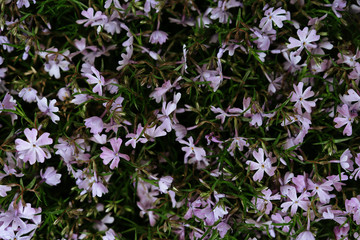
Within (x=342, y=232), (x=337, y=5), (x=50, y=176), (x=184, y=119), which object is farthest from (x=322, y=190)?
(x=50, y=176)

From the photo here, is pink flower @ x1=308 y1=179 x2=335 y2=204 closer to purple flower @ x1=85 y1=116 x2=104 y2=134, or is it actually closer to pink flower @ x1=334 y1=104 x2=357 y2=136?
pink flower @ x1=334 y1=104 x2=357 y2=136

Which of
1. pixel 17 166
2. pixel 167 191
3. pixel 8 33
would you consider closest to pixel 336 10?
pixel 167 191

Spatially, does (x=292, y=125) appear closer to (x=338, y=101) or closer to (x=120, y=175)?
(x=338, y=101)

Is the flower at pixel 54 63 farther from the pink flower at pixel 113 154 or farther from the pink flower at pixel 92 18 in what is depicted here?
the pink flower at pixel 113 154

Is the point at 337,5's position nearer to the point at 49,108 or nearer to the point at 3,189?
the point at 49,108

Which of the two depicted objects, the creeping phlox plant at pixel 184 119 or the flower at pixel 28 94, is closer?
the creeping phlox plant at pixel 184 119

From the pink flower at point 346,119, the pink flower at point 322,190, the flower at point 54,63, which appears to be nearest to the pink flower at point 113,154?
the flower at point 54,63
